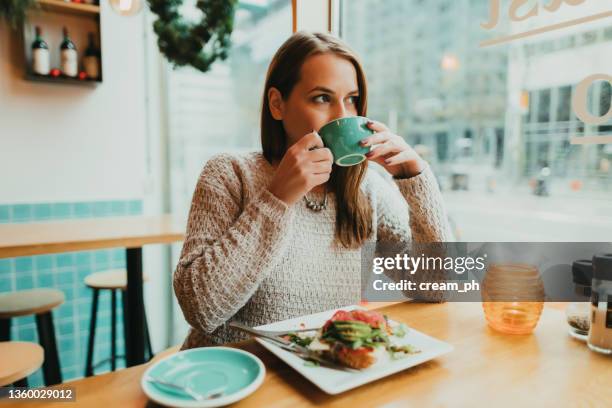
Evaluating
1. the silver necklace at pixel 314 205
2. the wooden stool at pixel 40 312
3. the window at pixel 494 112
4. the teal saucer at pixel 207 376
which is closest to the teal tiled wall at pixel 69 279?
the wooden stool at pixel 40 312

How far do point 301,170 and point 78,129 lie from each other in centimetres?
242

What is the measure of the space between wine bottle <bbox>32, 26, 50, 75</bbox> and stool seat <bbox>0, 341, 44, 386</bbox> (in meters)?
1.67

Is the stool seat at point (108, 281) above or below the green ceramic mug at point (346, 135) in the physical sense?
below

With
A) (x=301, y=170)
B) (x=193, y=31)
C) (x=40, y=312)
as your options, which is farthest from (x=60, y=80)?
(x=301, y=170)

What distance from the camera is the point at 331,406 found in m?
0.60

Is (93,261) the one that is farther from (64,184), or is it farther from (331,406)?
(331,406)

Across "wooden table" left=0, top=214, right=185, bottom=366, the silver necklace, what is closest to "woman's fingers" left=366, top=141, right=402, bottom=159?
the silver necklace

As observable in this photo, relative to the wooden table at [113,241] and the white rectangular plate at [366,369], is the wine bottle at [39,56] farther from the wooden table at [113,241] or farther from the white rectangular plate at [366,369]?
the white rectangular plate at [366,369]

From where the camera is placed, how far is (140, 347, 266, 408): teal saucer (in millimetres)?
573

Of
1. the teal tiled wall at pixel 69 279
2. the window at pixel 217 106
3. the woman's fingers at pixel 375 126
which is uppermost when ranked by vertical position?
the window at pixel 217 106

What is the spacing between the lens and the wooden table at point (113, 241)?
1.79 m

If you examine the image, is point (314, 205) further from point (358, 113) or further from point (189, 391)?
point (189, 391)

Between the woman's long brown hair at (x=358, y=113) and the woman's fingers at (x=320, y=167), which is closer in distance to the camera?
the woman's fingers at (x=320, y=167)

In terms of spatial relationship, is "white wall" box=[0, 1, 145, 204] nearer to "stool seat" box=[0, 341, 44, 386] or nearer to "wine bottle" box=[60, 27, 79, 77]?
"wine bottle" box=[60, 27, 79, 77]
